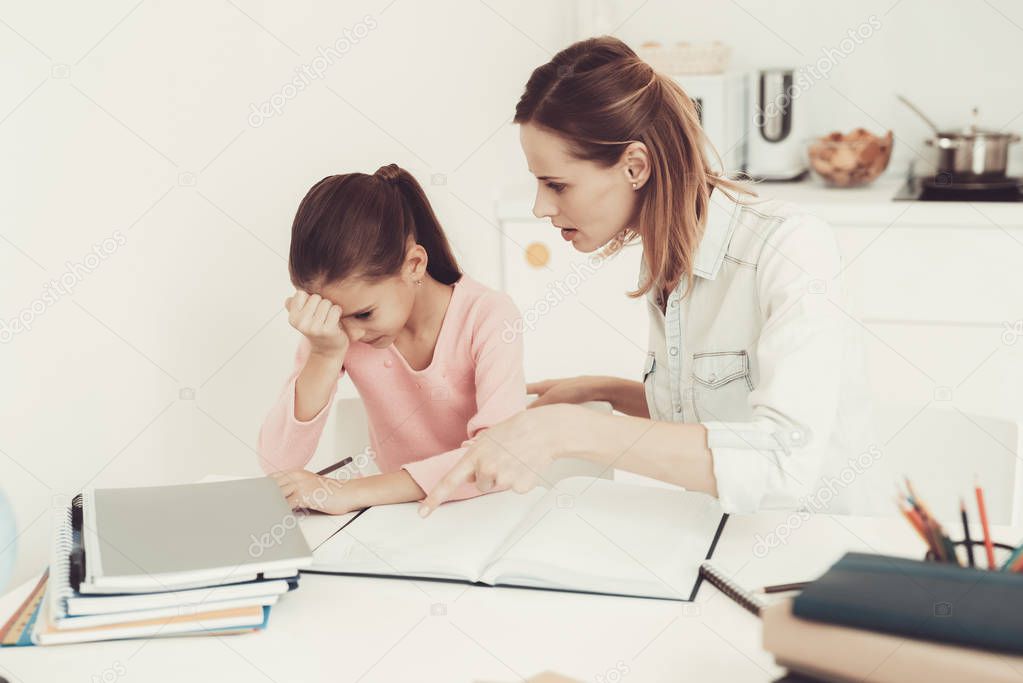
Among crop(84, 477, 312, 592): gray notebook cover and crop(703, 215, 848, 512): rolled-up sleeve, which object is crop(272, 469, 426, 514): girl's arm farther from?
crop(703, 215, 848, 512): rolled-up sleeve

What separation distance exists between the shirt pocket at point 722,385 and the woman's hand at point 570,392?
183mm

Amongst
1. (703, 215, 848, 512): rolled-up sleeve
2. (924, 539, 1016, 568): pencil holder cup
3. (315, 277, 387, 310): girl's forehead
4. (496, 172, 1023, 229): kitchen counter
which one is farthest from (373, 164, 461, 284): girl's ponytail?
(496, 172, 1023, 229): kitchen counter

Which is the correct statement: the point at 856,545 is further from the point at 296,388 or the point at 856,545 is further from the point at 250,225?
the point at 250,225

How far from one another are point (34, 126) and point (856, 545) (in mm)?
1130

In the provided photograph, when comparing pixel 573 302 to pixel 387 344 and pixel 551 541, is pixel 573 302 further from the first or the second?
pixel 551 541

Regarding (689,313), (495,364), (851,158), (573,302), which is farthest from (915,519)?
(851,158)

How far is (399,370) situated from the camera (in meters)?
1.50

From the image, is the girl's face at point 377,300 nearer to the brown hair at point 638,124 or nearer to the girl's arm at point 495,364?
the girl's arm at point 495,364

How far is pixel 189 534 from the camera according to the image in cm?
97

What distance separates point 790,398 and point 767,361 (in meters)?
0.06

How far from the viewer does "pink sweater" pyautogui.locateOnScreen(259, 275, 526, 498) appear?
1.38m

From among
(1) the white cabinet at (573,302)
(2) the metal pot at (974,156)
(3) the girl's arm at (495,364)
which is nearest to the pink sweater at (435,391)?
(3) the girl's arm at (495,364)

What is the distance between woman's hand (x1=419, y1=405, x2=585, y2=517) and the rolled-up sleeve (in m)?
0.16

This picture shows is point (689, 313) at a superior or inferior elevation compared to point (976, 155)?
inferior
